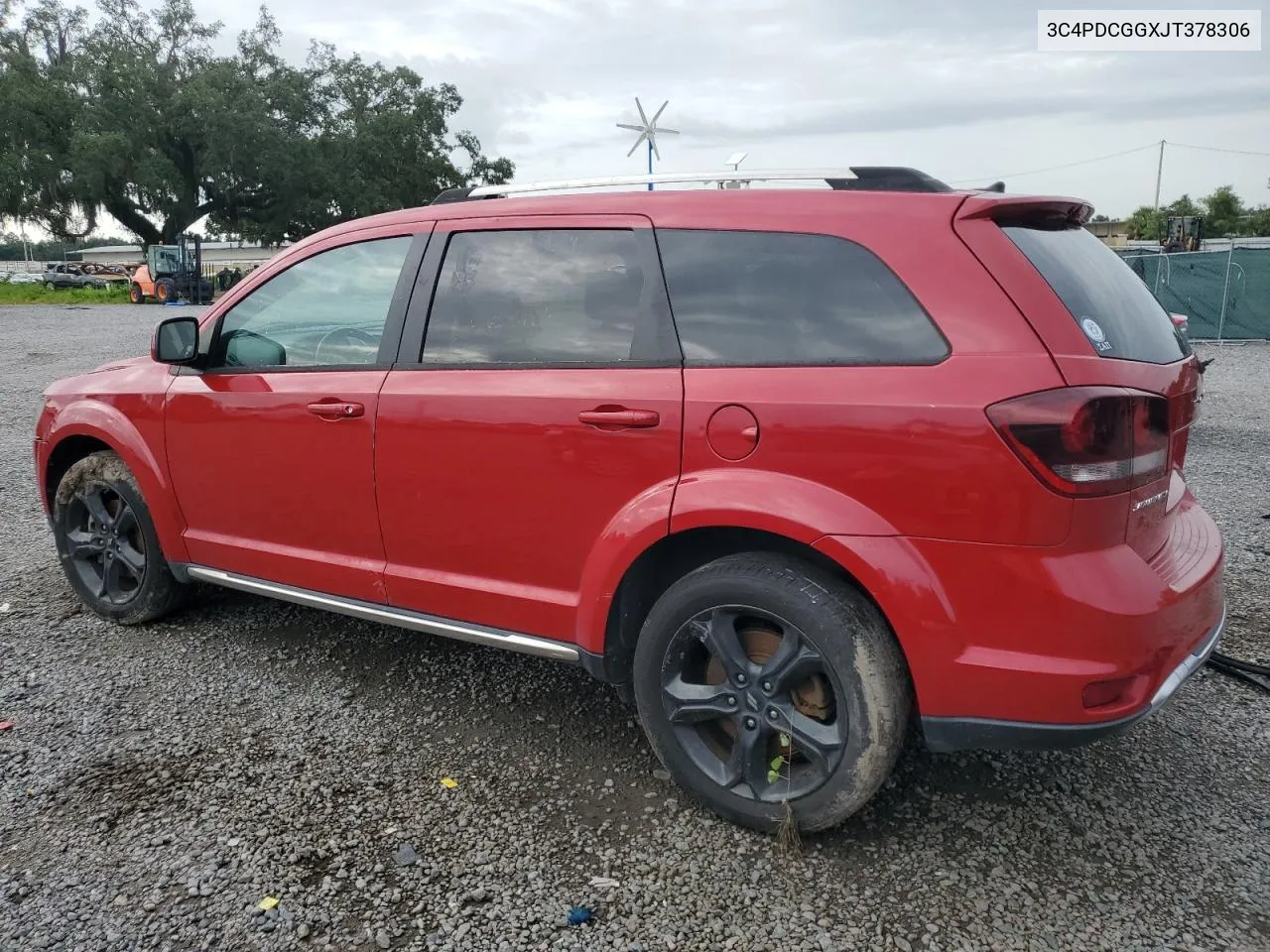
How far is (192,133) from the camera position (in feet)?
134

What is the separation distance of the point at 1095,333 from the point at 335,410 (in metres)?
2.39

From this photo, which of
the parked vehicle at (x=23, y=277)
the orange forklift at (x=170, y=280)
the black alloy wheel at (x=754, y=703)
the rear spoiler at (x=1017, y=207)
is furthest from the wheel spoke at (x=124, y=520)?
the parked vehicle at (x=23, y=277)

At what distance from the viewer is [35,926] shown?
2.39 metres

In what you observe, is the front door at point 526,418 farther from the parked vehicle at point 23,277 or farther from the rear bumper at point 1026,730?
the parked vehicle at point 23,277

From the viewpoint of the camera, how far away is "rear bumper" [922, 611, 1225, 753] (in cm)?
230

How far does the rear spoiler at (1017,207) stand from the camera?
248 cm

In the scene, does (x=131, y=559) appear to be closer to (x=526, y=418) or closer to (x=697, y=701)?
(x=526, y=418)

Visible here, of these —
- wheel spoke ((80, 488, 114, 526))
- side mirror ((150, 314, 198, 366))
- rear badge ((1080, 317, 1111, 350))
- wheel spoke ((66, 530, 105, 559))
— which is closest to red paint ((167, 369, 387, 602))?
side mirror ((150, 314, 198, 366))

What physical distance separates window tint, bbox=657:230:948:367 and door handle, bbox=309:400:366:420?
1210mm

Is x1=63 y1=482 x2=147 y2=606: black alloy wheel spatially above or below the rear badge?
below

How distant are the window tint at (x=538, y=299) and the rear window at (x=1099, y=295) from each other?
1.09 m

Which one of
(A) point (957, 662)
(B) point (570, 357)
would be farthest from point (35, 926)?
(A) point (957, 662)

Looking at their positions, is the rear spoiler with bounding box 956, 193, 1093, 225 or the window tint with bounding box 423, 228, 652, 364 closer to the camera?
the rear spoiler with bounding box 956, 193, 1093, 225

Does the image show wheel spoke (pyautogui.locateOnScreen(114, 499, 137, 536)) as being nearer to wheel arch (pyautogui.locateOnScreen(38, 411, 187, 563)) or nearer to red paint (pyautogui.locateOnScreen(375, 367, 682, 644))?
wheel arch (pyautogui.locateOnScreen(38, 411, 187, 563))
